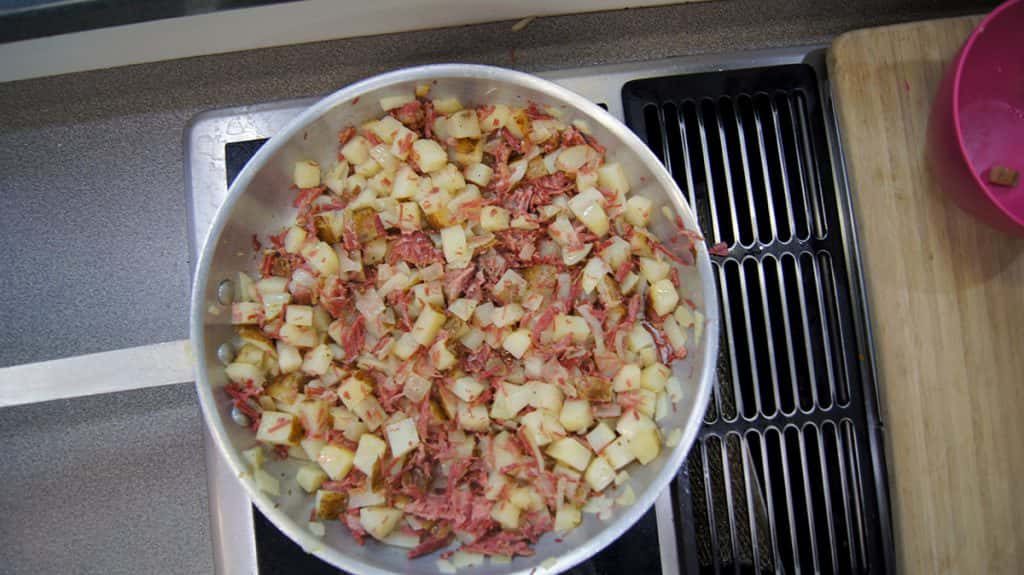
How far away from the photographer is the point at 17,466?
3.51ft

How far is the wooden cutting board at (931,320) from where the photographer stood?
0.91 metres

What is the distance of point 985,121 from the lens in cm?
92

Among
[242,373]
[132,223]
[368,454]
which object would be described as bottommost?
[368,454]

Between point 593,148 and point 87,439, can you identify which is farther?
point 87,439

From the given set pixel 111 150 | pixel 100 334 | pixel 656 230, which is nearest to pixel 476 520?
pixel 656 230

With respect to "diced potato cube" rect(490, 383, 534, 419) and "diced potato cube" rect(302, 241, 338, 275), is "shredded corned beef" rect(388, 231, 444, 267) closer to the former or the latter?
"diced potato cube" rect(302, 241, 338, 275)

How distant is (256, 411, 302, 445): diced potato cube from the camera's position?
2.83 feet

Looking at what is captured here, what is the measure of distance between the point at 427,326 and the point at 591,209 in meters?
0.25

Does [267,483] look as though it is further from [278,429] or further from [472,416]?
[472,416]

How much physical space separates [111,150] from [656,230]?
32.5 inches

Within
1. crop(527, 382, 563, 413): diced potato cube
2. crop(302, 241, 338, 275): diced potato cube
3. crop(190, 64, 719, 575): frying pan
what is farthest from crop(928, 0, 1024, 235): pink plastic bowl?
crop(302, 241, 338, 275): diced potato cube

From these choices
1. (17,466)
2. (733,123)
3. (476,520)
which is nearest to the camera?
(476,520)

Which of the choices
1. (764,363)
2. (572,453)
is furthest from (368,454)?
(764,363)

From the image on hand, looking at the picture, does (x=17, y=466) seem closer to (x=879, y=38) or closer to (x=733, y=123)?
(x=733, y=123)
